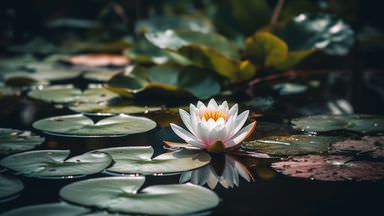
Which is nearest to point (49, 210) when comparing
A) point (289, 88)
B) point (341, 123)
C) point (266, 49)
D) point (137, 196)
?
point (137, 196)

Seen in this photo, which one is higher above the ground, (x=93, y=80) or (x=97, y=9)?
(x=97, y=9)

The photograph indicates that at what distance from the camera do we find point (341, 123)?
1684 millimetres

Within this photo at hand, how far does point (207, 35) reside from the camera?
243 cm

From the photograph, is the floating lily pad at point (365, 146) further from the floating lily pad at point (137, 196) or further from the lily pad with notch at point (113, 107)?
the lily pad with notch at point (113, 107)

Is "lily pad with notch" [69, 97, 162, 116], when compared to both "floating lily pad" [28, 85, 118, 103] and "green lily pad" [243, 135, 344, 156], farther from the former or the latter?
"green lily pad" [243, 135, 344, 156]

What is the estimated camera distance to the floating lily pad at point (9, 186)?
3.56 feet

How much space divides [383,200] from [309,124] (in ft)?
2.03

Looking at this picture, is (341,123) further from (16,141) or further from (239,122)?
(16,141)

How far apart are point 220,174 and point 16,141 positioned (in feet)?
2.13

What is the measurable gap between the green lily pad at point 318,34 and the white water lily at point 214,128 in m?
1.08

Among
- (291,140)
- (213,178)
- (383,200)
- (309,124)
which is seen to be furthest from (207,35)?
(383,200)

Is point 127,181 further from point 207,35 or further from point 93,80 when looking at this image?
point 93,80

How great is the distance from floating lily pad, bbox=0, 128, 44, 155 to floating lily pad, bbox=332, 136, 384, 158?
864 millimetres

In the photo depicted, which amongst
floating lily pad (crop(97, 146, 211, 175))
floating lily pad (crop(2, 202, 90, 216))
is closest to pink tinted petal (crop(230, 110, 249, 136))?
floating lily pad (crop(97, 146, 211, 175))
